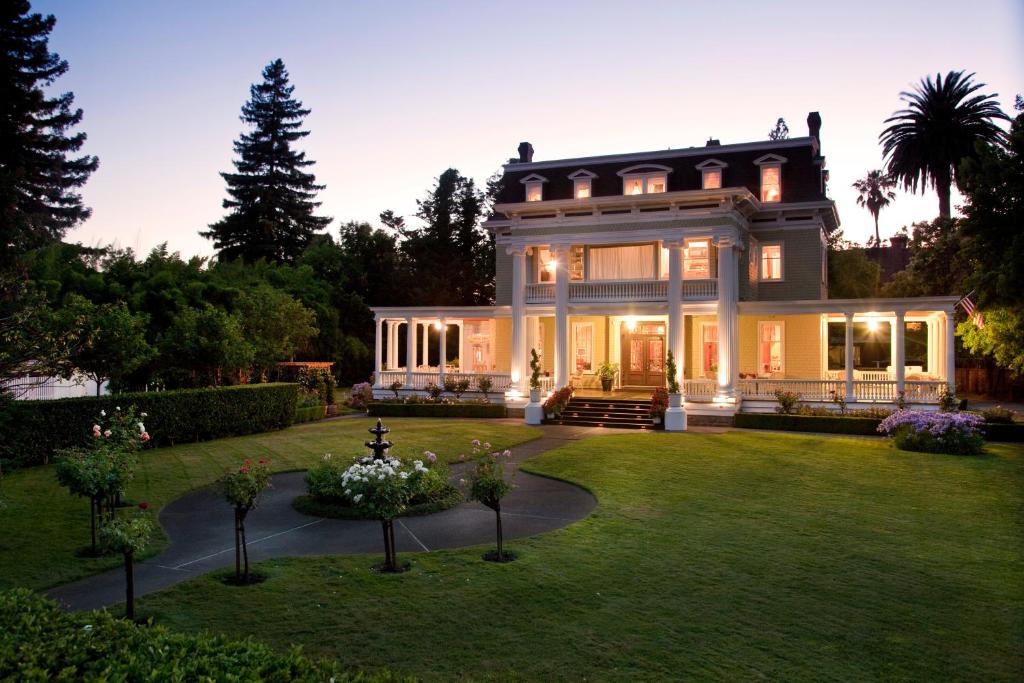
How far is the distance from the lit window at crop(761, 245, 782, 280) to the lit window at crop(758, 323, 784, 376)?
7.23ft

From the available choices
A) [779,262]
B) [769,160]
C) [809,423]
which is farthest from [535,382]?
[769,160]

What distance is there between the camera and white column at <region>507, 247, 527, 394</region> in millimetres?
27875

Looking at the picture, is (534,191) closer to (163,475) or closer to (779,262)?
(779,262)

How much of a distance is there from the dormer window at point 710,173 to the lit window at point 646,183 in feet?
4.81

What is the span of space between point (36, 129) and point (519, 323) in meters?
28.8

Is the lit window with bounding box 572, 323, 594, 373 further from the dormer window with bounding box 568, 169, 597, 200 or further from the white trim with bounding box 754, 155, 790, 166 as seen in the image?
the white trim with bounding box 754, 155, 790, 166

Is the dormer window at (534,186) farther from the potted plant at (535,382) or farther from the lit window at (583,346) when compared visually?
the potted plant at (535,382)

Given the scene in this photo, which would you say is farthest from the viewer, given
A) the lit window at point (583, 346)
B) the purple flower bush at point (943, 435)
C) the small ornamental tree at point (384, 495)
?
the lit window at point (583, 346)

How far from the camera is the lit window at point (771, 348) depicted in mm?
28078

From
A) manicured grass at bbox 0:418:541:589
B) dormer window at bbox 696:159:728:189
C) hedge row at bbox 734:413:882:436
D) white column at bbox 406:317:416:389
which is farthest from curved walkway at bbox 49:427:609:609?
dormer window at bbox 696:159:728:189

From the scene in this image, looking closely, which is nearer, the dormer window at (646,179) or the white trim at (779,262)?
the white trim at (779,262)

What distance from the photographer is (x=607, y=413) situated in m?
25.1

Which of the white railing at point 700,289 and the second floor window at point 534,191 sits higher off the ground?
the second floor window at point 534,191

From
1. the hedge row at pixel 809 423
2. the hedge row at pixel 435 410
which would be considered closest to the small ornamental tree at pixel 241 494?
the hedge row at pixel 435 410
